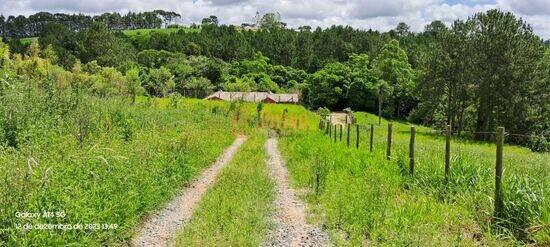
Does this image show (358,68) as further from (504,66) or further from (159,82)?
(504,66)

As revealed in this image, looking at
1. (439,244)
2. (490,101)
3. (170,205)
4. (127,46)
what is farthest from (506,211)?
(127,46)

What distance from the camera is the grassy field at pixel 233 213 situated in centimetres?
690

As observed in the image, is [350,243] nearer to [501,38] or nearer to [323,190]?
[323,190]

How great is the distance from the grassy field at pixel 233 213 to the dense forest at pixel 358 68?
523cm

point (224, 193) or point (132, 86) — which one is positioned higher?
point (132, 86)

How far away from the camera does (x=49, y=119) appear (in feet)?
34.8

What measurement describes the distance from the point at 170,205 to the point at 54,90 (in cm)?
570

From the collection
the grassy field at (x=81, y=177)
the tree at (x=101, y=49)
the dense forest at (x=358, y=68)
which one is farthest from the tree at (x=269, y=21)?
the grassy field at (x=81, y=177)

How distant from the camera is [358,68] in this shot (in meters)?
83.1

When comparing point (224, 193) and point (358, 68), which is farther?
→ point (358, 68)

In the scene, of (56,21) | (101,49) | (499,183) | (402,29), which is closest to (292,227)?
(499,183)

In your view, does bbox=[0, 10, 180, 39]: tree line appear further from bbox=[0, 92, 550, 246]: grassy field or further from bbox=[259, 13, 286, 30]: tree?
bbox=[0, 92, 550, 246]: grassy field

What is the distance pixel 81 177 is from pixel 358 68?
260 feet

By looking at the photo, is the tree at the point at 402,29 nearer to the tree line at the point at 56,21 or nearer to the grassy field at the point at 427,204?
the tree line at the point at 56,21
